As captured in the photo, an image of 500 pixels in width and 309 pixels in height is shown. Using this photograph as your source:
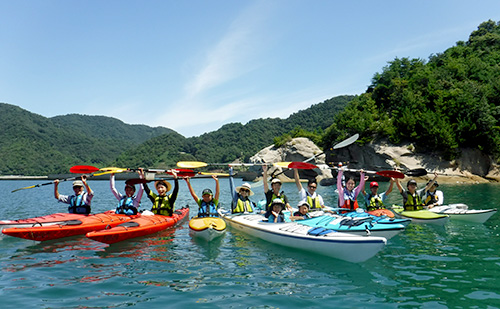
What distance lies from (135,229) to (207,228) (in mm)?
2005

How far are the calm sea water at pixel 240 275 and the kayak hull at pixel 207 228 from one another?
278 mm

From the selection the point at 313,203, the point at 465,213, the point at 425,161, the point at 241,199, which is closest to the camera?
the point at 313,203

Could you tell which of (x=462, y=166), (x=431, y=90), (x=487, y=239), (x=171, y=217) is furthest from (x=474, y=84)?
(x=171, y=217)

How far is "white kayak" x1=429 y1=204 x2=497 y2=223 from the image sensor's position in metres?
11.9

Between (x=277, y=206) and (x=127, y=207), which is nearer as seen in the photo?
(x=277, y=206)

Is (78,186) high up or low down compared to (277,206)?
up

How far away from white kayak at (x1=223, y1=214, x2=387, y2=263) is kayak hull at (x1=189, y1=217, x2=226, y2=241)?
1035 mm

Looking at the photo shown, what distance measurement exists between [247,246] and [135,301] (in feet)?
14.6

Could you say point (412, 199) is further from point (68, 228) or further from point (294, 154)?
point (294, 154)

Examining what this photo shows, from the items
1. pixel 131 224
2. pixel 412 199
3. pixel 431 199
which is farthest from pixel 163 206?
pixel 431 199

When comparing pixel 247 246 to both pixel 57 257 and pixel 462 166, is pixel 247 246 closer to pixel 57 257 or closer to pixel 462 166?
pixel 57 257

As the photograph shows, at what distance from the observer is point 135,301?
18.1 ft

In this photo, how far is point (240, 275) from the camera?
22.7 feet

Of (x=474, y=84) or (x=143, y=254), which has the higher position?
(x=474, y=84)
